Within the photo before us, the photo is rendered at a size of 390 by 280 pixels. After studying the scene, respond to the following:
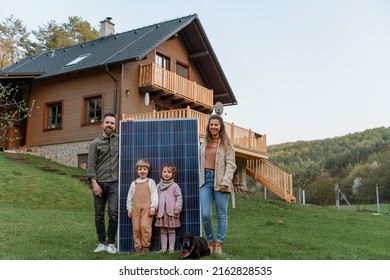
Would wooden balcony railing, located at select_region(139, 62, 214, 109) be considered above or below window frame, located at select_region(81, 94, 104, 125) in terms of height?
above

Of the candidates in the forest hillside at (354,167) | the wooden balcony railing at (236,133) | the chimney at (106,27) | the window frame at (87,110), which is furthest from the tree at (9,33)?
the forest hillside at (354,167)

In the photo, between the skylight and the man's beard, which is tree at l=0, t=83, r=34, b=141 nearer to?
the skylight

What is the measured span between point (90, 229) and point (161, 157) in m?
2.65

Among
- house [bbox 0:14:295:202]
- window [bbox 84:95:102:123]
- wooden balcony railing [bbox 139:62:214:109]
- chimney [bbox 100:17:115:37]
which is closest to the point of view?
house [bbox 0:14:295:202]

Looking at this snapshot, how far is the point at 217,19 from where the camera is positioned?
20.7ft

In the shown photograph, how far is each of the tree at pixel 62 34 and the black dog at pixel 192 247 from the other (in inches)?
712

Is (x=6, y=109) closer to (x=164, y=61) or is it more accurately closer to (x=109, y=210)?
(x=164, y=61)

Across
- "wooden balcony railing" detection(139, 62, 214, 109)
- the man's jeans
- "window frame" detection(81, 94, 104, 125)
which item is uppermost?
"wooden balcony railing" detection(139, 62, 214, 109)

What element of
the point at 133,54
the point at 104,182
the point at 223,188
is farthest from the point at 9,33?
the point at 223,188

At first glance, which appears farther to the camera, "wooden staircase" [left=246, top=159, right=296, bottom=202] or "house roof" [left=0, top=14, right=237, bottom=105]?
"wooden staircase" [left=246, top=159, right=296, bottom=202]

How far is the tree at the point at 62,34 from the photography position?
20.8m

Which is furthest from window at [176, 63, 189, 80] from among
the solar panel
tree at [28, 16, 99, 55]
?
the solar panel

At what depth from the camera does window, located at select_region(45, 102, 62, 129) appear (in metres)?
16.2

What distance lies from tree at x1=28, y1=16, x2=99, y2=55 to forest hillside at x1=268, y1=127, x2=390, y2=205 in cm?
1222
